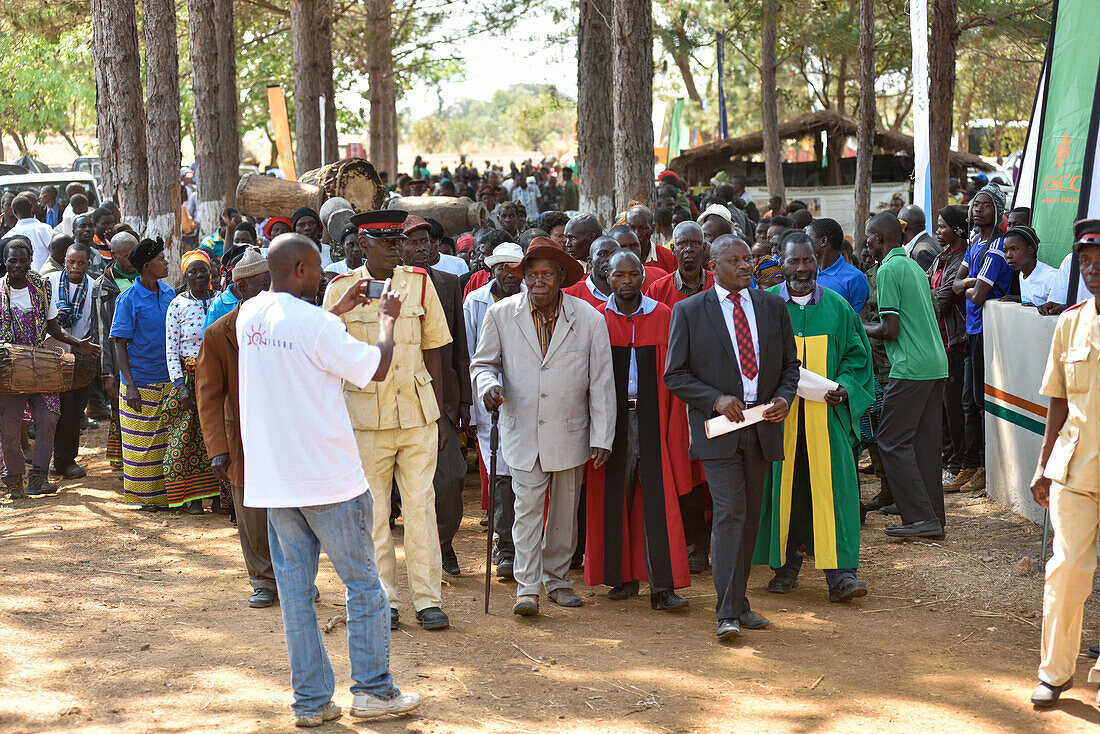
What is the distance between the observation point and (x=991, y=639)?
591 centimetres

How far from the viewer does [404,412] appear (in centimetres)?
585

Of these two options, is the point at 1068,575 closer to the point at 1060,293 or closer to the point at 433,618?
the point at 433,618

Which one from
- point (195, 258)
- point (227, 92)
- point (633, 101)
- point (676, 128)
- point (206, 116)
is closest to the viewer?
point (195, 258)

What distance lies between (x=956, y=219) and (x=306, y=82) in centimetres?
1511

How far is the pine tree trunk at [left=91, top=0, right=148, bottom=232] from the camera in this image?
12031 millimetres

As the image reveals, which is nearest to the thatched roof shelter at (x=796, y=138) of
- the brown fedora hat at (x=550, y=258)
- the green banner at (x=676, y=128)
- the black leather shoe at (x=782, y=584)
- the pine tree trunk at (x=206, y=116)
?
the green banner at (x=676, y=128)

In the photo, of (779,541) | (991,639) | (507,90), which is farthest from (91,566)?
(507,90)

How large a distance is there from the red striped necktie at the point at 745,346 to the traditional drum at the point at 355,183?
964cm

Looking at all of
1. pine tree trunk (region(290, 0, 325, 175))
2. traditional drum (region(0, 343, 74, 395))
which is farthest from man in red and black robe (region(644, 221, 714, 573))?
pine tree trunk (region(290, 0, 325, 175))

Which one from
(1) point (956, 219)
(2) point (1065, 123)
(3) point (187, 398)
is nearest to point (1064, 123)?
(2) point (1065, 123)

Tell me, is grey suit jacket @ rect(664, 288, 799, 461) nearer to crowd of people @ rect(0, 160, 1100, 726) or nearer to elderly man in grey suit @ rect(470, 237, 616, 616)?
crowd of people @ rect(0, 160, 1100, 726)

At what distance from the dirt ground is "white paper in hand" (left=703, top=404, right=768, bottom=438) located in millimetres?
1067

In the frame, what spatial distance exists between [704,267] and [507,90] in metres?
147

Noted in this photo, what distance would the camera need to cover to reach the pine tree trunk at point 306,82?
70.1 ft
